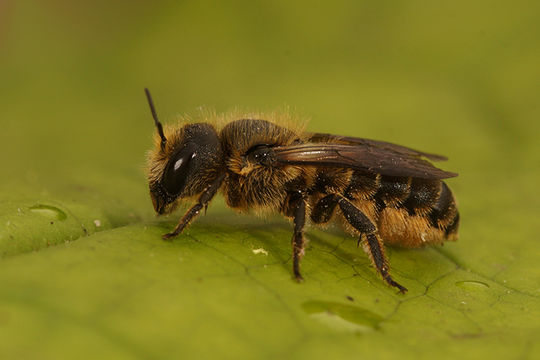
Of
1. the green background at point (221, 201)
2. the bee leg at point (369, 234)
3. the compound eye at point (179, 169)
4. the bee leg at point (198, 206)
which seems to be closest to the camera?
the green background at point (221, 201)

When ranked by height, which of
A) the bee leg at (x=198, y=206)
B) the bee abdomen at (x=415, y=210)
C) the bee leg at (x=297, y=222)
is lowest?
the bee abdomen at (x=415, y=210)

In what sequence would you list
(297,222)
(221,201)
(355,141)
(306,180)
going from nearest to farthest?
1. (297,222)
2. (306,180)
3. (355,141)
4. (221,201)

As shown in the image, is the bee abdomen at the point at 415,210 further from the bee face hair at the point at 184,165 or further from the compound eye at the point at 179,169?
the compound eye at the point at 179,169

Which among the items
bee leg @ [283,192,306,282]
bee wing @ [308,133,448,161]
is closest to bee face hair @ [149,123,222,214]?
bee leg @ [283,192,306,282]

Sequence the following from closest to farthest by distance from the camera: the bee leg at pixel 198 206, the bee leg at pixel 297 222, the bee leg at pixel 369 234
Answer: the bee leg at pixel 297 222 → the bee leg at pixel 198 206 → the bee leg at pixel 369 234

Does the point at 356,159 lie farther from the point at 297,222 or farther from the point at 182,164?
the point at 182,164

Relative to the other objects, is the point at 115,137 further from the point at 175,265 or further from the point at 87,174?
the point at 175,265

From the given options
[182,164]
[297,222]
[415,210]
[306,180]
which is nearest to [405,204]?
[415,210]

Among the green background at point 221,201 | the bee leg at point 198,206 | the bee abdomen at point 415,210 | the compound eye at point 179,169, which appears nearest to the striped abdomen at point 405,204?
the bee abdomen at point 415,210

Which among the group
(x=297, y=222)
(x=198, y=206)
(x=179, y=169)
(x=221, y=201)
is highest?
(x=179, y=169)
